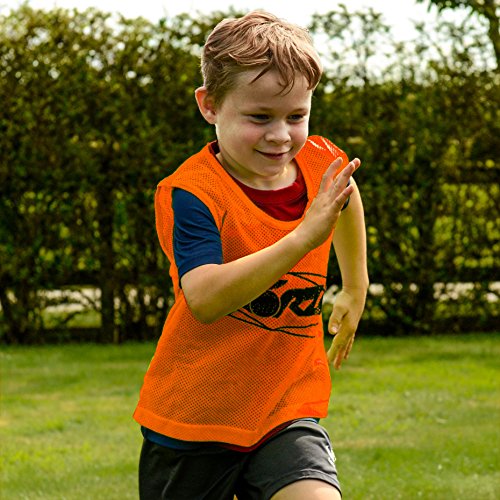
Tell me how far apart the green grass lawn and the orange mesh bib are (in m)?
2.00

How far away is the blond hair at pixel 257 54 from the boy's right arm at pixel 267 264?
275 millimetres

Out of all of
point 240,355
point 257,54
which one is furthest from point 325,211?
point 240,355

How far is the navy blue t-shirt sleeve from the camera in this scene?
258 centimetres

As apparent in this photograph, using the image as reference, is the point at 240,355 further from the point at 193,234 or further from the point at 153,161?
the point at 153,161

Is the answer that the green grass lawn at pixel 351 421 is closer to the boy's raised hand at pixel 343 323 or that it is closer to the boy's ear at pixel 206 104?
the boy's raised hand at pixel 343 323

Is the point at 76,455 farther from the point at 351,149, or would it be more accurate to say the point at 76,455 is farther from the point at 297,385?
the point at 351,149

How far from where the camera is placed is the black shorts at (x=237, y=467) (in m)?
2.75

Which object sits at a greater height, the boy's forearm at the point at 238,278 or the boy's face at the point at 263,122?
the boy's face at the point at 263,122

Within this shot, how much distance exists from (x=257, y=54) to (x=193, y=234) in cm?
46

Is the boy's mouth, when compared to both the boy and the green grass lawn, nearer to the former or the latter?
the boy

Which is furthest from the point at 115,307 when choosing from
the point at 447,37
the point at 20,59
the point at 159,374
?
the point at 159,374

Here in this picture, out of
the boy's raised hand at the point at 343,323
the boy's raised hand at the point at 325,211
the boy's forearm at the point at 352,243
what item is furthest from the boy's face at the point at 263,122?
the boy's raised hand at the point at 343,323

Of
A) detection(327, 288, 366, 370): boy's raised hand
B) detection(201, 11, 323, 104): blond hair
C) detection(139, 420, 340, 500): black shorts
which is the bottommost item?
detection(139, 420, 340, 500): black shorts

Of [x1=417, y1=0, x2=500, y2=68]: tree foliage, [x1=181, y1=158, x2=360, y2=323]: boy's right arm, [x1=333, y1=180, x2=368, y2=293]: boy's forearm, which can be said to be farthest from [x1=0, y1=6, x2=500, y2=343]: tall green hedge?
[x1=181, y1=158, x2=360, y2=323]: boy's right arm
